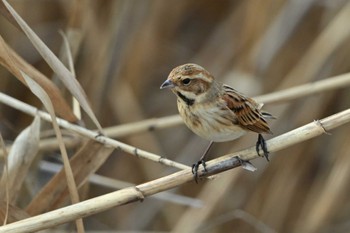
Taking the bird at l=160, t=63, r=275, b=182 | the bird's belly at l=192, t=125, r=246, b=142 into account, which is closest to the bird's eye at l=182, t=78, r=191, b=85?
the bird at l=160, t=63, r=275, b=182

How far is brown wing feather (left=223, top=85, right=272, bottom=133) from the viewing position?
6.25 feet

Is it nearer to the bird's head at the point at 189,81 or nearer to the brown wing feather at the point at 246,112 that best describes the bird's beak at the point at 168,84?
the bird's head at the point at 189,81

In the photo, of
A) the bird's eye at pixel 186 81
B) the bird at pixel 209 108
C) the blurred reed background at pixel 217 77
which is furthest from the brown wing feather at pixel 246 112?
the blurred reed background at pixel 217 77

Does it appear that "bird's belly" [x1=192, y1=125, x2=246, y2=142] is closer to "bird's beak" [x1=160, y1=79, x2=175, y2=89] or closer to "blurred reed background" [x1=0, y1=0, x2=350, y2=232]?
"bird's beak" [x1=160, y1=79, x2=175, y2=89]

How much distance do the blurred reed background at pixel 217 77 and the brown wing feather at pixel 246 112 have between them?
717mm

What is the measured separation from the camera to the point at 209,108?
1.88m

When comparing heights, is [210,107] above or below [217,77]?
below

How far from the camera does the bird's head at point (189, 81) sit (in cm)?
178

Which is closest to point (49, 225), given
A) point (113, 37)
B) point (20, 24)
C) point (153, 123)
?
point (20, 24)

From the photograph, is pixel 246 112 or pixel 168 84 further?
pixel 246 112

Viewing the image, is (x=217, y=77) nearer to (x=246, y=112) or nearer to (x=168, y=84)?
(x=246, y=112)

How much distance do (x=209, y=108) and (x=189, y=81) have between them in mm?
111

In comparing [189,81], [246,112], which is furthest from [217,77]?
[189,81]

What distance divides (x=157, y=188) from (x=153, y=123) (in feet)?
2.59
